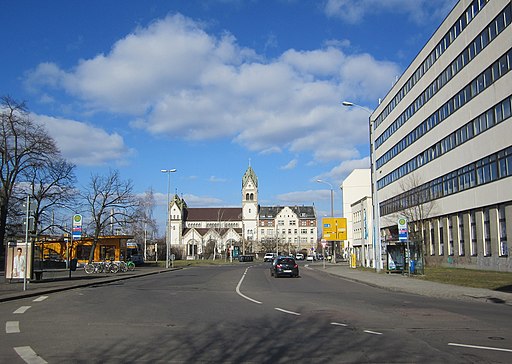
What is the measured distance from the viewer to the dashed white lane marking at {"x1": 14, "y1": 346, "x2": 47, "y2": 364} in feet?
26.8

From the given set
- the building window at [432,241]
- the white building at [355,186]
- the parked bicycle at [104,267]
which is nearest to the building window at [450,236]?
the building window at [432,241]

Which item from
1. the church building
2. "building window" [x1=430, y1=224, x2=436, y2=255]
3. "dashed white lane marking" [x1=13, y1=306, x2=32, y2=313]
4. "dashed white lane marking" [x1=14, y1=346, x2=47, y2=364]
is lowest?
"dashed white lane marking" [x1=13, y1=306, x2=32, y2=313]

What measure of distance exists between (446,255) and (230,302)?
38.7 m

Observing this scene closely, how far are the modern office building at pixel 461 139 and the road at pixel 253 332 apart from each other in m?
24.8

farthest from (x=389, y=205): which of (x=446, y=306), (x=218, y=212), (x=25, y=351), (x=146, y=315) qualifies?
(x=218, y=212)

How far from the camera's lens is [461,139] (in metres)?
46.5

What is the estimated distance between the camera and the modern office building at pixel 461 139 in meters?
38.9

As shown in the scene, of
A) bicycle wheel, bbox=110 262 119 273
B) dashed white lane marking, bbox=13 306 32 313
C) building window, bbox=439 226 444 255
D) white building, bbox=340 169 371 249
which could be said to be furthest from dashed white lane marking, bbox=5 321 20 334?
white building, bbox=340 169 371 249

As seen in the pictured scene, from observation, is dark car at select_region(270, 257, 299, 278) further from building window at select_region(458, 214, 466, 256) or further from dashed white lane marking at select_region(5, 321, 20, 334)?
dashed white lane marking at select_region(5, 321, 20, 334)

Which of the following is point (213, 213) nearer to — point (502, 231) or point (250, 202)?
point (250, 202)

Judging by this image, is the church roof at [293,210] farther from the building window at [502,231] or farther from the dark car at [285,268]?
the dark car at [285,268]

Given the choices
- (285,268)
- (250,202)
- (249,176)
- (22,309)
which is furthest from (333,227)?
(250,202)

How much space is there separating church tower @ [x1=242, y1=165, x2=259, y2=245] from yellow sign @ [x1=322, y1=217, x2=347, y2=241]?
101 metres

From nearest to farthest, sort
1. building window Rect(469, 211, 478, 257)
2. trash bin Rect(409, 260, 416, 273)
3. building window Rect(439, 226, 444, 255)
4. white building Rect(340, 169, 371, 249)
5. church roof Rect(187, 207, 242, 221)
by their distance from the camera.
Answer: trash bin Rect(409, 260, 416, 273), building window Rect(469, 211, 478, 257), building window Rect(439, 226, 444, 255), white building Rect(340, 169, 371, 249), church roof Rect(187, 207, 242, 221)
